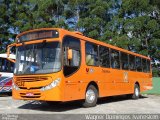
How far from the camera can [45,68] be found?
1222 cm

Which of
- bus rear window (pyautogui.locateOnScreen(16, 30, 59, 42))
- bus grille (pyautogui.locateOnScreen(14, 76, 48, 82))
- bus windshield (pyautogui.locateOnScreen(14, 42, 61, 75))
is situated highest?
bus rear window (pyautogui.locateOnScreen(16, 30, 59, 42))

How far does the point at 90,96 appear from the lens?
46.0ft

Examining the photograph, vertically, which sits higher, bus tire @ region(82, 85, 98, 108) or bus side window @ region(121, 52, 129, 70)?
bus side window @ region(121, 52, 129, 70)

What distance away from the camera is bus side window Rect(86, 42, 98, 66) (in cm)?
1402

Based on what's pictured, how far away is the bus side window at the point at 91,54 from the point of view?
14016mm

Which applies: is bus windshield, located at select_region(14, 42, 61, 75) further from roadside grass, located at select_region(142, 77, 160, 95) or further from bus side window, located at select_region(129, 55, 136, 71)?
roadside grass, located at select_region(142, 77, 160, 95)

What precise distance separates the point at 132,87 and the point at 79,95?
7156 mm

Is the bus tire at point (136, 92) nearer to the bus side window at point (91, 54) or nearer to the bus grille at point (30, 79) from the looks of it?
the bus side window at point (91, 54)

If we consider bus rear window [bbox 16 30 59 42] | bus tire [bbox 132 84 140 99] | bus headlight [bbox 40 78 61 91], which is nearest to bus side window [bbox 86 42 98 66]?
bus rear window [bbox 16 30 59 42]

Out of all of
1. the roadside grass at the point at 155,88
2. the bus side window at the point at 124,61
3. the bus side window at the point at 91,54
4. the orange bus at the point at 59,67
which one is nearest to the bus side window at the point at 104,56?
the orange bus at the point at 59,67

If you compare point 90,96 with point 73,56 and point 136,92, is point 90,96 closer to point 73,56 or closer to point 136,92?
point 73,56

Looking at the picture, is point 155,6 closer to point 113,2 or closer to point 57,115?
point 113,2

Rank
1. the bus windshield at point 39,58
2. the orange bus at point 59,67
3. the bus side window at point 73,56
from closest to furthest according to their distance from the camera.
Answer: the orange bus at point 59,67 → the bus windshield at point 39,58 → the bus side window at point 73,56

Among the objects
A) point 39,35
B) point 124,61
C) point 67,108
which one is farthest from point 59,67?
point 124,61
